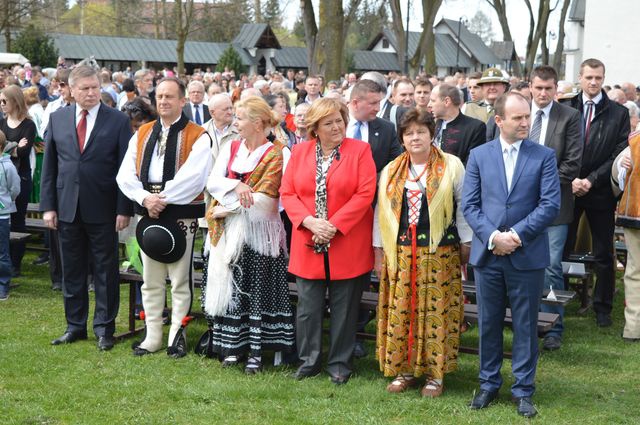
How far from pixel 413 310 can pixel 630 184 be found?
274cm

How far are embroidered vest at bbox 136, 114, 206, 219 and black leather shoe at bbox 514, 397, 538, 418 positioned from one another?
2.89 m

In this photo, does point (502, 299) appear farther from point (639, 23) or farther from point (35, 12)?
point (35, 12)

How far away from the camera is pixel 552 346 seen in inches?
285

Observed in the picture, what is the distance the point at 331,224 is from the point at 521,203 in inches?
51.9

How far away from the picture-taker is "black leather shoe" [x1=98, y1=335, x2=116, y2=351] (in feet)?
23.4

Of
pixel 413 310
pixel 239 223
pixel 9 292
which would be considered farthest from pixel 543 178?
pixel 9 292

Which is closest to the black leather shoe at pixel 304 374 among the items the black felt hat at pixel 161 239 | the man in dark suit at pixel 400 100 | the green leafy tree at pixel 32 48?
the black felt hat at pixel 161 239

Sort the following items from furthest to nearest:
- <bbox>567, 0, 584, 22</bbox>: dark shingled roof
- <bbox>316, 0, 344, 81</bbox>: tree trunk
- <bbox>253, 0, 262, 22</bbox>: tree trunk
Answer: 1. <bbox>253, 0, 262, 22</bbox>: tree trunk
2. <bbox>567, 0, 584, 22</bbox>: dark shingled roof
3. <bbox>316, 0, 344, 81</bbox>: tree trunk

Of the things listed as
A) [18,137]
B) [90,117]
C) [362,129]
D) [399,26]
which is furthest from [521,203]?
[399,26]

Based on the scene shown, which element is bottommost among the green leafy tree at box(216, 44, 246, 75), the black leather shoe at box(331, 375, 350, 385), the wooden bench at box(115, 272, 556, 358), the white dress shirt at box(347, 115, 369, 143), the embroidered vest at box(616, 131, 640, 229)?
the black leather shoe at box(331, 375, 350, 385)

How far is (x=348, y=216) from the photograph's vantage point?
597 cm

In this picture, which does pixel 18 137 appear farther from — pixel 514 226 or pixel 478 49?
pixel 478 49

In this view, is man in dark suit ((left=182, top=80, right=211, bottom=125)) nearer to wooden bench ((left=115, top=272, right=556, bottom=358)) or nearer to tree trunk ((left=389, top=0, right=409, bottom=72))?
wooden bench ((left=115, top=272, right=556, bottom=358))

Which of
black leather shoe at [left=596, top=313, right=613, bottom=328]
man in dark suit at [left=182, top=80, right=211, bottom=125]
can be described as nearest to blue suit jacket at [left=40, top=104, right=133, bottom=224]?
man in dark suit at [left=182, top=80, right=211, bottom=125]
